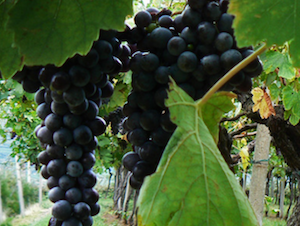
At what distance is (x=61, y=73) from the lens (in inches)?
18.0

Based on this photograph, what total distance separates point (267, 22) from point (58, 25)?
0.26m

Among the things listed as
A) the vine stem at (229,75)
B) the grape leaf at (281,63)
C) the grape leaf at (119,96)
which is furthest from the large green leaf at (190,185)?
the grape leaf at (281,63)

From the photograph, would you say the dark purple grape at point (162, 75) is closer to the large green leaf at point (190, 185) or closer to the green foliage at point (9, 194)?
the large green leaf at point (190, 185)

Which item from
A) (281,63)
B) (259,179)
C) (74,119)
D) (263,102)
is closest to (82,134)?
(74,119)

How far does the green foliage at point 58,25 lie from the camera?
1.32 ft

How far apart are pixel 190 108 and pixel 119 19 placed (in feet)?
0.48

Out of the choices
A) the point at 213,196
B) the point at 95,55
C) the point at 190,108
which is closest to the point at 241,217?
the point at 213,196

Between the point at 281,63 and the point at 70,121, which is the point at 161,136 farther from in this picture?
the point at 281,63

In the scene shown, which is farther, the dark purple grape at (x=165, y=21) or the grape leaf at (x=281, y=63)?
the grape leaf at (x=281, y=63)

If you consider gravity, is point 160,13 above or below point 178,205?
above

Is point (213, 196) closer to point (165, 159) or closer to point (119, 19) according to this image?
point (165, 159)

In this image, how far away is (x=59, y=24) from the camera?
0.42 metres

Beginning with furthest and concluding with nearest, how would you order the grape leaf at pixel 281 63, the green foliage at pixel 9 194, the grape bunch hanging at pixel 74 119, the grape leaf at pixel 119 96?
the green foliage at pixel 9 194 < the grape leaf at pixel 281 63 < the grape leaf at pixel 119 96 < the grape bunch hanging at pixel 74 119

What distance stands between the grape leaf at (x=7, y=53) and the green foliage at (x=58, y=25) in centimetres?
4
